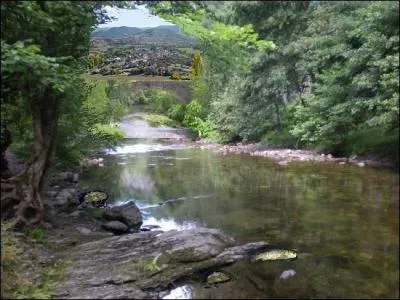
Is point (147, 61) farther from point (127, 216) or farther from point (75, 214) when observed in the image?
point (127, 216)

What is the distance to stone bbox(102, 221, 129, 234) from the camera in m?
12.8

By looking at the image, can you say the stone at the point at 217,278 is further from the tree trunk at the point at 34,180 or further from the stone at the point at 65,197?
the stone at the point at 65,197

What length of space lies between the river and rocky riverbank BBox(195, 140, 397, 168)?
2.70 feet

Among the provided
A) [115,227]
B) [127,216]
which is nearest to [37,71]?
[115,227]

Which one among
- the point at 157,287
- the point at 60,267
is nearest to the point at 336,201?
the point at 157,287

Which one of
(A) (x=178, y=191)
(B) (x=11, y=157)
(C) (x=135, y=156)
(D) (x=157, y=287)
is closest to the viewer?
(D) (x=157, y=287)

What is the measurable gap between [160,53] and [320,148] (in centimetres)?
4421

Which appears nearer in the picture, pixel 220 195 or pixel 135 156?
pixel 220 195

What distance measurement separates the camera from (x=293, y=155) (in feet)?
88.0

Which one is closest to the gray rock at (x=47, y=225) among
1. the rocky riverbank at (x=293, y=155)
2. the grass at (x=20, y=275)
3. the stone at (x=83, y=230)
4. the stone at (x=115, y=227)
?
the stone at (x=83, y=230)

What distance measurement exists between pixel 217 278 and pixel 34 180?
560cm

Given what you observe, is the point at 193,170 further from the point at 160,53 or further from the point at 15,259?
the point at 160,53

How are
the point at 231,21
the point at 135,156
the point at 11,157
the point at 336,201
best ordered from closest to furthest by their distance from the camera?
1. the point at 231,21
2. the point at 336,201
3. the point at 11,157
4. the point at 135,156

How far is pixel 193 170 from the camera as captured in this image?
79.5 ft
